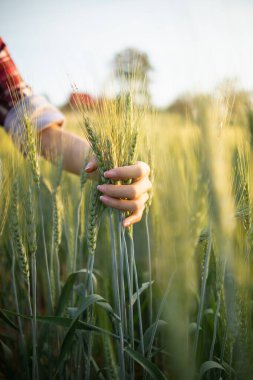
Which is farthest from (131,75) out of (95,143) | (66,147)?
(66,147)

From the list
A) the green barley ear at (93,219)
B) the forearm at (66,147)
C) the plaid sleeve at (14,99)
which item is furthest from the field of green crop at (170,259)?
the plaid sleeve at (14,99)

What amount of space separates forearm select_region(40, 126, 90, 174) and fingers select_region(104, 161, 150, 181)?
1.45 feet

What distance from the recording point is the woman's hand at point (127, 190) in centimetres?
70

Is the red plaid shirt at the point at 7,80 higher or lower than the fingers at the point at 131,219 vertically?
higher

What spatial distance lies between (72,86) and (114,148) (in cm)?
15

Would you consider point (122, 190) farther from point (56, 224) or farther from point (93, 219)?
point (56, 224)

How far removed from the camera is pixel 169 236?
0.69 m

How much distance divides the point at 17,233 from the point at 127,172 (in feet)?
1.12

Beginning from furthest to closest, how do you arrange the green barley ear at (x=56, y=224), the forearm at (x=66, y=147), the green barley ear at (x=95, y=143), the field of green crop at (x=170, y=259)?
the forearm at (x=66, y=147), the green barley ear at (x=56, y=224), the green barley ear at (x=95, y=143), the field of green crop at (x=170, y=259)

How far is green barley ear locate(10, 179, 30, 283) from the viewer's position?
2.71 feet

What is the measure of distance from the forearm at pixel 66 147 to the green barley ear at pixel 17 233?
0.31 metres

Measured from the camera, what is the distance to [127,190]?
0.72m

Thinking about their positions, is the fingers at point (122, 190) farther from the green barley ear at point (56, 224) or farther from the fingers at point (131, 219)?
the green barley ear at point (56, 224)

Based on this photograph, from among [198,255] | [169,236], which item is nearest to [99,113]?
[169,236]
